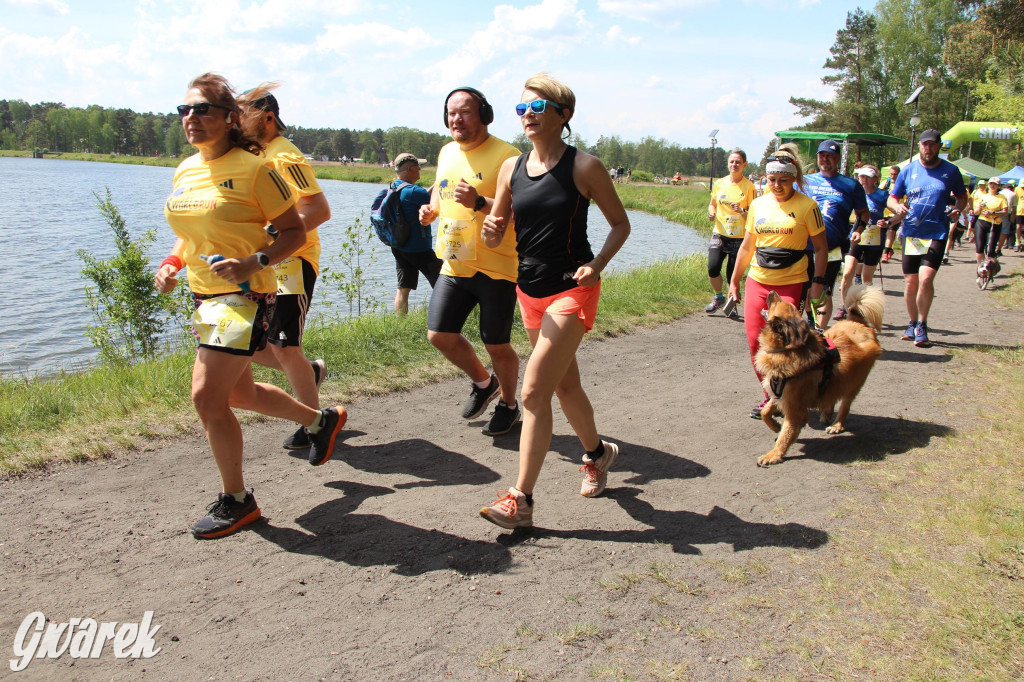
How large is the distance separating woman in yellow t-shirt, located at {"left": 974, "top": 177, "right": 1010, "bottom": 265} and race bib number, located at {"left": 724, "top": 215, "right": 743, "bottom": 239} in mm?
8197

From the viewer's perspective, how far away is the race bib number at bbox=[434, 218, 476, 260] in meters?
4.96

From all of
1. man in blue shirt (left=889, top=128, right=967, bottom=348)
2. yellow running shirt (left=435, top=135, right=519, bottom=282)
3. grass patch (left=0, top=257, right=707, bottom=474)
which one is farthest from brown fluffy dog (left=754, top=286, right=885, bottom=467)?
man in blue shirt (left=889, top=128, right=967, bottom=348)

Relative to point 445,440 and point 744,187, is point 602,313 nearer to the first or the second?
point 744,187

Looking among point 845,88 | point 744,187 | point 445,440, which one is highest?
point 845,88

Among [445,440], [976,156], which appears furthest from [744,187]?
[976,156]

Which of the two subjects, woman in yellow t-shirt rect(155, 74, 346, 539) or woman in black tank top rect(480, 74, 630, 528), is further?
woman in black tank top rect(480, 74, 630, 528)

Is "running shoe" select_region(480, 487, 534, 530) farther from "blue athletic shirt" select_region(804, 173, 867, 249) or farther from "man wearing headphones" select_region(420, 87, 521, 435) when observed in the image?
"blue athletic shirt" select_region(804, 173, 867, 249)

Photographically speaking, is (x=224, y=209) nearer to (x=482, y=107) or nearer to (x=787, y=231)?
(x=482, y=107)

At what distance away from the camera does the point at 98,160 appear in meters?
96.6

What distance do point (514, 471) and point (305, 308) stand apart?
173cm

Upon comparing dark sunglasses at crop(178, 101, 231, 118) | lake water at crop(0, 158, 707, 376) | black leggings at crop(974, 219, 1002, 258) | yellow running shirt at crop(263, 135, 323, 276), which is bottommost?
lake water at crop(0, 158, 707, 376)

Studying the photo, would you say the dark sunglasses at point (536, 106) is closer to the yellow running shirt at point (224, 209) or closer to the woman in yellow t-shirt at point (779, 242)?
the yellow running shirt at point (224, 209)

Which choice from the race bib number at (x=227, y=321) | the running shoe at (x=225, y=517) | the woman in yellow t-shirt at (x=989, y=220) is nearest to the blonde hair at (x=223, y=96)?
the race bib number at (x=227, y=321)

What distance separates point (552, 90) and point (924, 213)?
6.22 meters
